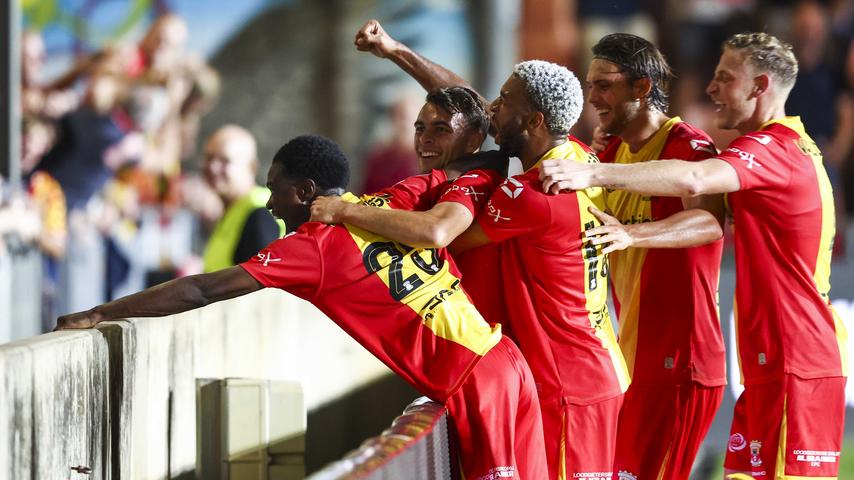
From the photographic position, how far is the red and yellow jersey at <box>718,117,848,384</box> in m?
5.28

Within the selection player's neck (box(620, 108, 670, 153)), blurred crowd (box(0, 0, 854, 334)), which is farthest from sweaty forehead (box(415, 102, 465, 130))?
blurred crowd (box(0, 0, 854, 334))

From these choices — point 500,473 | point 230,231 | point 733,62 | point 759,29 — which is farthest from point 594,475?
point 759,29

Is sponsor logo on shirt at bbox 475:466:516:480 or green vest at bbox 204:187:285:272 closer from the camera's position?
sponsor logo on shirt at bbox 475:466:516:480

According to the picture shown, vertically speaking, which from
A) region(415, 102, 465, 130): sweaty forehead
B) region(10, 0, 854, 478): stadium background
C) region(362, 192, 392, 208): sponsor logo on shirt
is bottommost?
region(362, 192, 392, 208): sponsor logo on shirt

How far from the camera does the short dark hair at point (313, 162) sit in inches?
191

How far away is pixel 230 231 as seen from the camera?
809 centimetres

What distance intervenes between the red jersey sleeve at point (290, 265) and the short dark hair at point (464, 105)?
91cm

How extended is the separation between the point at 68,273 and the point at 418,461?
30.9ft

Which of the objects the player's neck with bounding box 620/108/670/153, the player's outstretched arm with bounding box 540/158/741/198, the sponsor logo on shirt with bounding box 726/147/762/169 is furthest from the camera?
the player's neck with bounding box 620/108/670/153

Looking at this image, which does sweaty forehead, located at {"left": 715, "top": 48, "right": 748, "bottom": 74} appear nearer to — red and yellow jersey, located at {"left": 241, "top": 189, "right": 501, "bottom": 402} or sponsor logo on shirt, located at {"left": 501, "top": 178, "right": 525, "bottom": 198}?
sponsor logo on shirt, located at {"left": 501, "top": 178, "right": 525, "bottom": 198}

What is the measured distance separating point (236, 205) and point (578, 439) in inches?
146

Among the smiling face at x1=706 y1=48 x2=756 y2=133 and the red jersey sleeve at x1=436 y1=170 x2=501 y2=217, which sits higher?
the smiling face at x1=706 y1=48 x2=756 y2=133

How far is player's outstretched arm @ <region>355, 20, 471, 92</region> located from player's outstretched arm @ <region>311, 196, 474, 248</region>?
1311mm

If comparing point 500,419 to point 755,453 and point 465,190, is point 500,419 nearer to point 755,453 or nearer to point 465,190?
point 465,190
